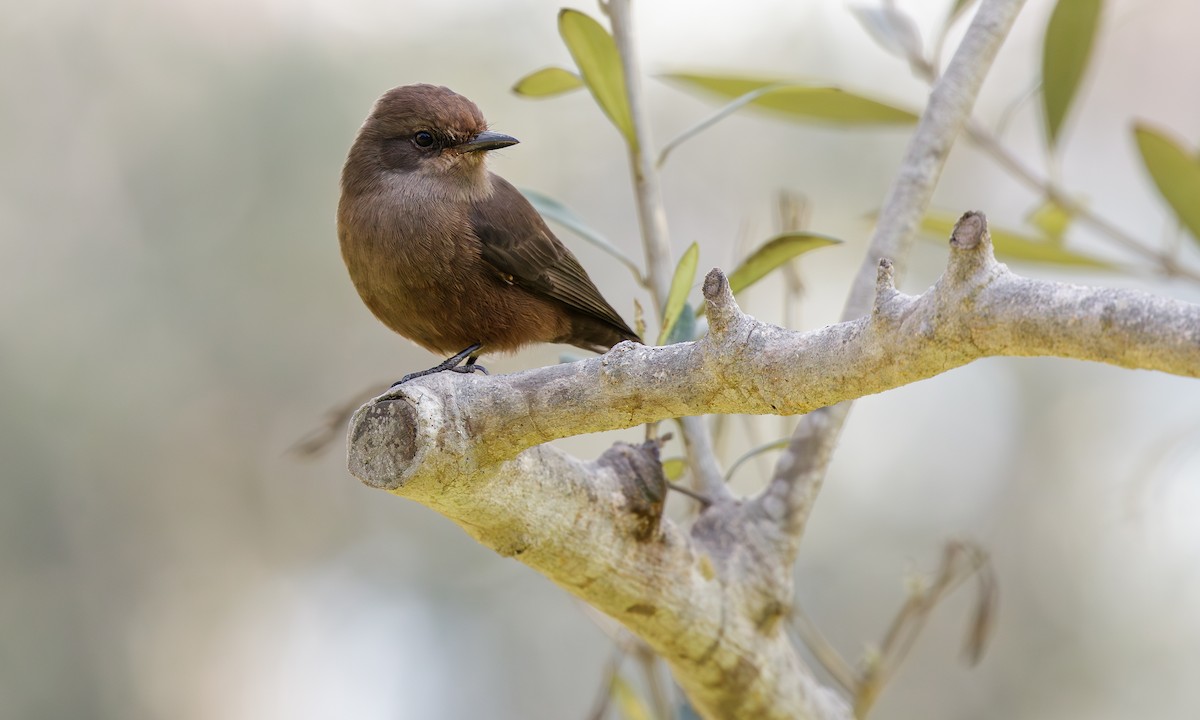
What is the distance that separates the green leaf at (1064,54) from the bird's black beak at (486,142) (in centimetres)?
156

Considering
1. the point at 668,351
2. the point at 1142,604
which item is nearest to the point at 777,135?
the point at 1142,604

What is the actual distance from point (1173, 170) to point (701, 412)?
2.10m

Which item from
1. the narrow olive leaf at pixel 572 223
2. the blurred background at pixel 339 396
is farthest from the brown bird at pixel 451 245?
the blurred background at pixel 339 396

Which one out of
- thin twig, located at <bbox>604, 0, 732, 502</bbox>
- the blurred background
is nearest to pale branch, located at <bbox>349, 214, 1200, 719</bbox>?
thin twig, located at <bbox>604, 0, 732, 502</bbox>

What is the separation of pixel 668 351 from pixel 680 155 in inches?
273

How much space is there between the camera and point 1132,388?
7273mm

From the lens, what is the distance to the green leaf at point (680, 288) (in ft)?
8.51

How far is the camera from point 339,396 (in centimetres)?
808

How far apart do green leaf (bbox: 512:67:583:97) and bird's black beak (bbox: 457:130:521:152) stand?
38 cm

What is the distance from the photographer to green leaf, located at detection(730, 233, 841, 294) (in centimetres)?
275

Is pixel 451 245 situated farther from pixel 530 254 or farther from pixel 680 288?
pixel 680 288

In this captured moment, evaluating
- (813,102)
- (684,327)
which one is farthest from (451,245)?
(813,102)

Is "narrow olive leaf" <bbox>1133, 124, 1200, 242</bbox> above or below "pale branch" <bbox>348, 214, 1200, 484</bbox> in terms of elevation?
above

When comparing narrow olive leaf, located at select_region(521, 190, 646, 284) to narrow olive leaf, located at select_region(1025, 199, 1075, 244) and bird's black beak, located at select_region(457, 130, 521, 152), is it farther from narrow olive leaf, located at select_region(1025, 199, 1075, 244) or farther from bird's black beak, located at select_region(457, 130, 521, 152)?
narrow olive leaf, located at select_region(1025, 199, 1075, 244)
